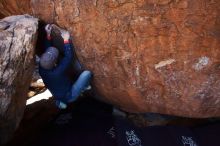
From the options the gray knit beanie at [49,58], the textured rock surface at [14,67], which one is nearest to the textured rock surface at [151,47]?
the gray knit beanie at [49,58]

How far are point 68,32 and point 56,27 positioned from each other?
0.48ft

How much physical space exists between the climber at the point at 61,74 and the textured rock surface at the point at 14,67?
0.17 metres

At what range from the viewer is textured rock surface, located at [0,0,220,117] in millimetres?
3146

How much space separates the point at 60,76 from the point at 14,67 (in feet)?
1.93

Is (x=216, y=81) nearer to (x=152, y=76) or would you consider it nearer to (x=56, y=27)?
(x=152, y=76)

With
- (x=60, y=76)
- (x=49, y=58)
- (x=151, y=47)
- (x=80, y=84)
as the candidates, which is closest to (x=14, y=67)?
(x=49, y=58)

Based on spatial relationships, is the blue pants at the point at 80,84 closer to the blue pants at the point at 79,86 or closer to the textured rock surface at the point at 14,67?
the blue pants at the point at 79,86

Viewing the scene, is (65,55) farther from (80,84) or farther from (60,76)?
(80,84)

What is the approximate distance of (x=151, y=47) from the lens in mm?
3367

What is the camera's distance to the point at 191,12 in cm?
306

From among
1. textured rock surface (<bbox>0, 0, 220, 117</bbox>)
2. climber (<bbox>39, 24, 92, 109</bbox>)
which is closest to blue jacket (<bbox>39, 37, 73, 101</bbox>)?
climber (<bbox>39, 24, 92, 109</bbox>)

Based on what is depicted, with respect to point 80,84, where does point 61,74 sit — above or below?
above

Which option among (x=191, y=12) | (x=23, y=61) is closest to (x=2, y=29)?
(x=23, y=61)

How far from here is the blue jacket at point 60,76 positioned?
3.58 m
